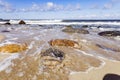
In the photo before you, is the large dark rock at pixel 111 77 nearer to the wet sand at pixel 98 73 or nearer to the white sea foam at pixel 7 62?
the wet sand at pixel 98 73

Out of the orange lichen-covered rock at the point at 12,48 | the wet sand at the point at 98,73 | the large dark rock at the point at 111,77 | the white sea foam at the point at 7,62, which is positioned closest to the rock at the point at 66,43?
the orange lichen-covered rock at the point at 12,48

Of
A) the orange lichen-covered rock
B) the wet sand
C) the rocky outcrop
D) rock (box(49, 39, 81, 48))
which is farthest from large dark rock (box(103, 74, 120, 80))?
the orange lichen-covered rock

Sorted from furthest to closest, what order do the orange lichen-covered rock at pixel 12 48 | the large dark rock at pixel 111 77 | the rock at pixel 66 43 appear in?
the rock at pixel 66 43
the orange lichen-covered rock at pixel 12 48
the large dark rock at pixel 111 77

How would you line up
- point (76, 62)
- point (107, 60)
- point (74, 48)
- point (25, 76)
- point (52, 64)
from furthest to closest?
1. point (74, 48)
2. point (107, 60)
3. point (76, 62)
4. point (52, 64)
5. point (25, 76)

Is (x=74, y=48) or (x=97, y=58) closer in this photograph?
(x=97, y=58)

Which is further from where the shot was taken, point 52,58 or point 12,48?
point 12,48

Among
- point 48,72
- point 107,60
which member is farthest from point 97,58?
point 48,72

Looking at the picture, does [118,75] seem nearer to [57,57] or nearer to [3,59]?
[57,57]

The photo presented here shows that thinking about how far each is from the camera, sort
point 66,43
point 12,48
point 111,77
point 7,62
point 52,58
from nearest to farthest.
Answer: point 111,77, point 52,58, point 7,62, point 12,48, point 66,43

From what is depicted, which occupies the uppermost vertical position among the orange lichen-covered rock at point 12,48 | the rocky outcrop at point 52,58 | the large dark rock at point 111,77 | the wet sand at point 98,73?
the rocky outcrop at point 52,58

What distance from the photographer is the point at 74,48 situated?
8180 mm

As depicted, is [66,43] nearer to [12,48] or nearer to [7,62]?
[12,48]

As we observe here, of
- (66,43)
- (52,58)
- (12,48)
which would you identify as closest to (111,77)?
(52,58)

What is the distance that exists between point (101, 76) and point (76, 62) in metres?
1.06
